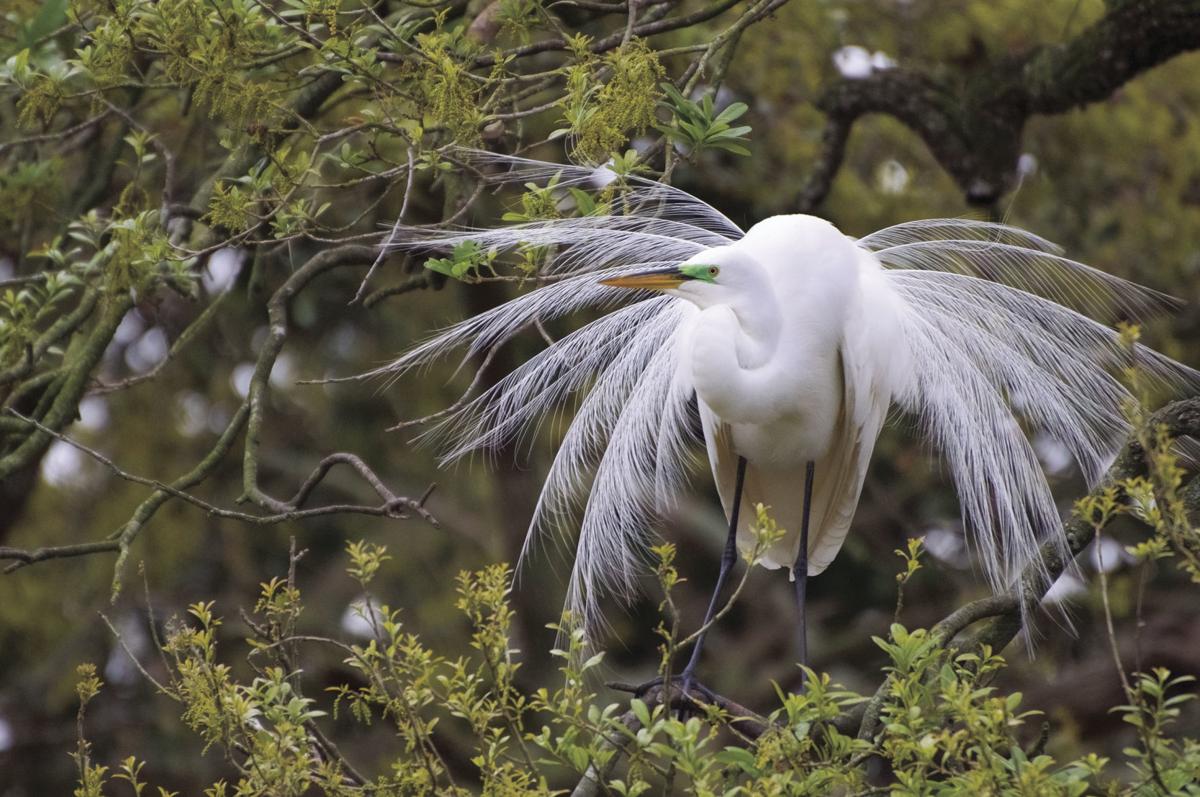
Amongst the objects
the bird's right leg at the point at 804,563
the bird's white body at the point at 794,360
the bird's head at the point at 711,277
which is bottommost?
the bird's right leg at the point at 804,563

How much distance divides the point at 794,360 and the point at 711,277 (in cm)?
35

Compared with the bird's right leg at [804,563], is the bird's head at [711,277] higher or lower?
higher

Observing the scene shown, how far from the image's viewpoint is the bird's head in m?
2.75

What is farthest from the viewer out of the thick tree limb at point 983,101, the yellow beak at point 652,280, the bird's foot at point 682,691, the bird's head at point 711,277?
the thick tree limb at point 983,101

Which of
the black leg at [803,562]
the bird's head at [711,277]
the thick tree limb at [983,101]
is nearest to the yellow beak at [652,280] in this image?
the bird's head at [711,277]

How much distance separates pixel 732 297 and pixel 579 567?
0.73 metres

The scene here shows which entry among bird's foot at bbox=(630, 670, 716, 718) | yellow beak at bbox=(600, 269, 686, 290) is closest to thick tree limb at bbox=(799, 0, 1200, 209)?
yellow beak at bbox=(600, 269, 686, 290)

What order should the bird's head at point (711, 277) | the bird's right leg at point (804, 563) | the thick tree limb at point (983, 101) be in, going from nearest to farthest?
the bird's head at point (711, 277)
the bird's right leg at point (804, 563)
the thick tree limb at point (983, 101)

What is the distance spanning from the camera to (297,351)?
6707mm

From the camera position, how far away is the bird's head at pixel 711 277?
108 inches

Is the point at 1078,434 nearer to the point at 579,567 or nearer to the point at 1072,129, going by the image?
the point at 579,567

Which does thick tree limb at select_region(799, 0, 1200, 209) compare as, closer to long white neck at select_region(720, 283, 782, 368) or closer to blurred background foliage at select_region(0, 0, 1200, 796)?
blurred background foliage at select_region(0, 0, 1200, 796)

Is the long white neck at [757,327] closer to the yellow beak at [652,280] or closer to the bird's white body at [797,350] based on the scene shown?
the bird's white body at [797,350]

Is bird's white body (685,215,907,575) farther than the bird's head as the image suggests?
Yes
